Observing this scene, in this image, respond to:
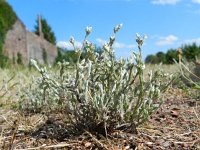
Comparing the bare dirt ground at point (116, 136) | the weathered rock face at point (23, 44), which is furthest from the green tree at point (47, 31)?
the bare dirt ground at point (116, 136)

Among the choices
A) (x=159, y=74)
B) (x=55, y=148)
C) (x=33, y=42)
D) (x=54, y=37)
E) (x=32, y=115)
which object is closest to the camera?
(x=55, y=148)

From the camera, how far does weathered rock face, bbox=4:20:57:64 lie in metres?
20.7

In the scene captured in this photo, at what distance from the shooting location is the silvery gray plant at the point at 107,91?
6.02ft

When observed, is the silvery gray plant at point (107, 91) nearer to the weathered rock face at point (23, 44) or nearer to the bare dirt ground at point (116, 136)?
the bare dirt ground at point (116, 136)

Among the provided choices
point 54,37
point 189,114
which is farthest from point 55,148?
point 54,37

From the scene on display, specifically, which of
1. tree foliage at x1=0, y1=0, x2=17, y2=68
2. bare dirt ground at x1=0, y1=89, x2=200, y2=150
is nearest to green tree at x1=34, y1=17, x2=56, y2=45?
tree foliage at x1=0, y1=0, x2=17, y2=68

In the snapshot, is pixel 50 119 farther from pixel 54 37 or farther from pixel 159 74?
pixel 54 37

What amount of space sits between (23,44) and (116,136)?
21.8 meters

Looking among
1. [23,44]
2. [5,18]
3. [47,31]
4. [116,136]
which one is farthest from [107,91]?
[47,31]

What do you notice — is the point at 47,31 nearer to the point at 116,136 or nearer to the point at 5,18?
the point at 5,18

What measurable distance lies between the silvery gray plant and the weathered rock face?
720 inches

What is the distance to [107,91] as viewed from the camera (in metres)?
1.90

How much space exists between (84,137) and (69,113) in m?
0.23

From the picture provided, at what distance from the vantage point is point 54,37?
39281 millimetres
